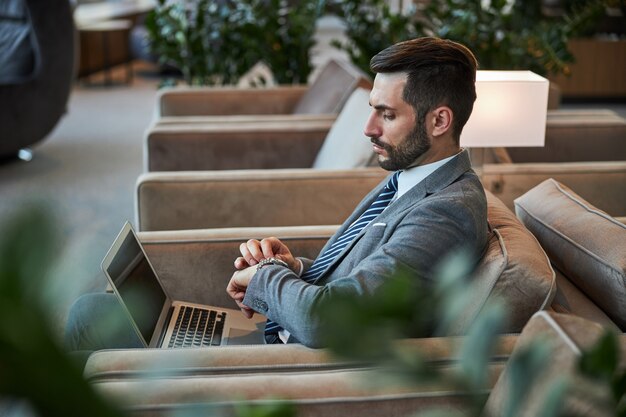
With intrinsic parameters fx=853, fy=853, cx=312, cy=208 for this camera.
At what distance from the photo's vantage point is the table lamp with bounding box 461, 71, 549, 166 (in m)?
2.46

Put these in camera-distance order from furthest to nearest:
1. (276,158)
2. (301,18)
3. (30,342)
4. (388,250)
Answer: (301,18) < (276,158) < (388,250) < (30,342)

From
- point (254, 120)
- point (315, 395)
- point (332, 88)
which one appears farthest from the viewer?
point (332, 88)

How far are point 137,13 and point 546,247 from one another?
10.3m

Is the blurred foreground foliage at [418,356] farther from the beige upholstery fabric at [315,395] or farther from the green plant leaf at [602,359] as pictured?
the beige upholstery fabric at [315,395]

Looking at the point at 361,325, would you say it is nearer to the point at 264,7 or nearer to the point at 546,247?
the point at 546,247

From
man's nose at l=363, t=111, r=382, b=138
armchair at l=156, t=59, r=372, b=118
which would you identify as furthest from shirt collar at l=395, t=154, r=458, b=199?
armchair at l=156, t=59, r=372, b=118

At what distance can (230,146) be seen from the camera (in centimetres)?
363

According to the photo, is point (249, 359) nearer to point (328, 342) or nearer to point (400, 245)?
point (400, 245)

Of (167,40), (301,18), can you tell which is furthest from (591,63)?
(167,40)

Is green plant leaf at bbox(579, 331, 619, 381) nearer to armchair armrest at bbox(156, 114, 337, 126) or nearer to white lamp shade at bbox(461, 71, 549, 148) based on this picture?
white lamp shade at bbox(461, 71, 549, 148)

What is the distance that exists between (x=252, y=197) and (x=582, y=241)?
4.42 feet

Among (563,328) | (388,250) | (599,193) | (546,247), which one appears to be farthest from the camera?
(599,193)

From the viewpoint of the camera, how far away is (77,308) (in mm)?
2061

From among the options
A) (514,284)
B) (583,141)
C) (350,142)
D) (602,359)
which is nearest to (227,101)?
(350,142)
